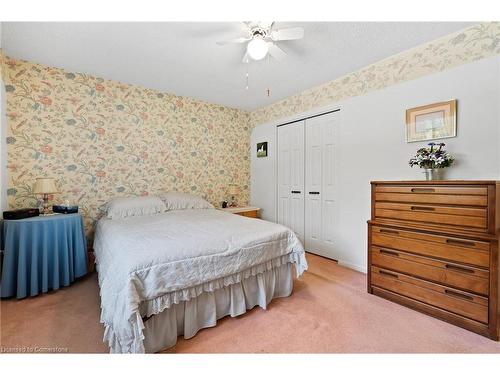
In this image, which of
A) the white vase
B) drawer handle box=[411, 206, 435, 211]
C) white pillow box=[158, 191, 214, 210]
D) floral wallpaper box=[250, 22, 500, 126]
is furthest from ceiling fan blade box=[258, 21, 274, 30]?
white pillow box=[158, 191, 214, 210]

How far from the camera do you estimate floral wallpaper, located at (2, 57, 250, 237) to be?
2355 millimetres

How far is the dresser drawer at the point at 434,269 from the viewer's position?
1.51 metres

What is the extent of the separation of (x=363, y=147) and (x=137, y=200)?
113 inches

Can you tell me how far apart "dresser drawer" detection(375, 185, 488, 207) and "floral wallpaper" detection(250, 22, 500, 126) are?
→ 3.84ft

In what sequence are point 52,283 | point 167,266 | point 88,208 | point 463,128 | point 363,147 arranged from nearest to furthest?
point 167,266
point 463,128
point 52,283
point 363,147
point 88,208

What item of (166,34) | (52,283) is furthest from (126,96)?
(52,283)

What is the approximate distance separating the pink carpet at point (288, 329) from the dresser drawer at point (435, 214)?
759 mm

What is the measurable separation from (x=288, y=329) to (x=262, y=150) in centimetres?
298

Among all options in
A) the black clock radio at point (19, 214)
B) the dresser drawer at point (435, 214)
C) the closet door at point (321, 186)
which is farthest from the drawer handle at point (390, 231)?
the black clock radio at point (19, 214)

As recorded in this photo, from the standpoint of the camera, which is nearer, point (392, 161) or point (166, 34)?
point (166, 34)

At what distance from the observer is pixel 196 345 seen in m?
1.43

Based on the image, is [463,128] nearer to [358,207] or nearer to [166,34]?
[358,207]

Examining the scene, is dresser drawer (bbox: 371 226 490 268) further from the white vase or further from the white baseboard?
the white baseboard

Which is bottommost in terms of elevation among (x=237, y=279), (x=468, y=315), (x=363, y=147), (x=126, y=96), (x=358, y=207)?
(x=468, y=315)
